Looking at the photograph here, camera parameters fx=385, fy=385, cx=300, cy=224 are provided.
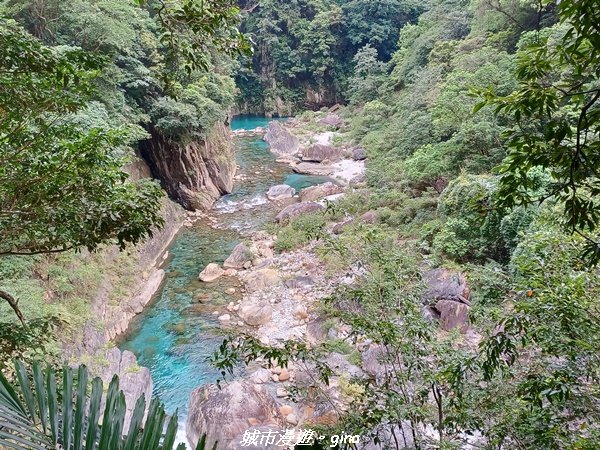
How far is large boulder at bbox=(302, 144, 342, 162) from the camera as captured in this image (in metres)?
21.5

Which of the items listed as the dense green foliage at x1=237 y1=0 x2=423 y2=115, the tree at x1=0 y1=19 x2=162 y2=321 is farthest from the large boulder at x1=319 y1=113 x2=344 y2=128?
the tree at x1=0 y1=19 x2=162 y2=321

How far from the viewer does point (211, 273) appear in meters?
10.7

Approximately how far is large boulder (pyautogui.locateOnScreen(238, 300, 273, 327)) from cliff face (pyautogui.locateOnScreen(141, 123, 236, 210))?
22.2ft

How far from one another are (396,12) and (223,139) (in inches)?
931

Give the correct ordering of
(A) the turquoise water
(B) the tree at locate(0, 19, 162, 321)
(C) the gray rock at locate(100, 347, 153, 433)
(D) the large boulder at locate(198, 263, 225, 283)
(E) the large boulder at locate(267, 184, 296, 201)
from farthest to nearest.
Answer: (A) the turquoise water < (E) the large boulder at locate(267, 184, 296, 201) < (D) the large boulder at locate(198, 263, 225, 283) < (C) the gray rock at locate(100, 347, 153, 433) < (B) the tree at locate(0, 19, 162, 321)

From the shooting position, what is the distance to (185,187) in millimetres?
14555

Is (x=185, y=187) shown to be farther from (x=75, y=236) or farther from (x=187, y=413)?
(x=75, y=236)

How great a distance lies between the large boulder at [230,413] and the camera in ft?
18.1

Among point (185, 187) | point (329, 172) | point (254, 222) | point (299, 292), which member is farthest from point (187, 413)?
point (329, 172)

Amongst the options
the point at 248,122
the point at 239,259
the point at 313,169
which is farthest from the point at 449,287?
the point at 248,122

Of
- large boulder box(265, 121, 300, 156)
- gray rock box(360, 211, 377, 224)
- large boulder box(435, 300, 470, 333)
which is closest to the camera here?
large boulder box(435, 300, 470, 333)

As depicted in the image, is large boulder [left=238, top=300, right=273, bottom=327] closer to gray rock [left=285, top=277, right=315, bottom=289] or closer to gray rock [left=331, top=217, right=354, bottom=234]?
gray rock [left=285, top=277, right=315, bottom=289]

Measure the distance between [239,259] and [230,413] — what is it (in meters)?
5.95

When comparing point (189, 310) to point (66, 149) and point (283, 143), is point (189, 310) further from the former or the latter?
point (283, 143)
